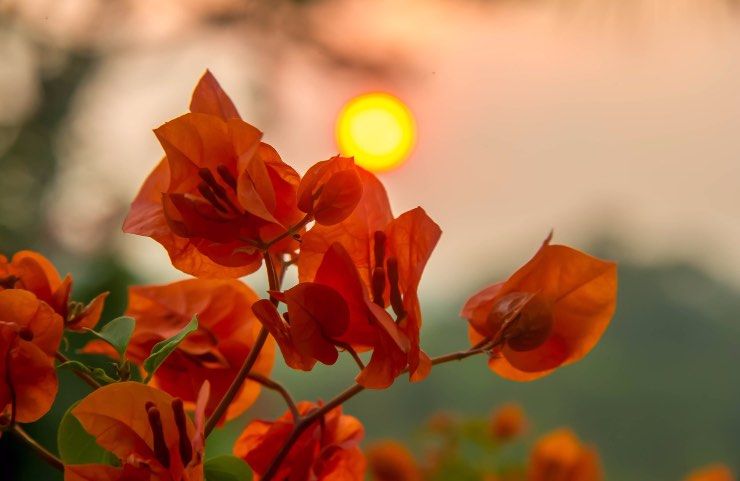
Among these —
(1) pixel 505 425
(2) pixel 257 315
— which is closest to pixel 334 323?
(2) pixel 257 315

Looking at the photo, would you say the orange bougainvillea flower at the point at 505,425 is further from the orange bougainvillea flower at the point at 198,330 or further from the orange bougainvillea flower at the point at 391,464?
the orange bougainvillea flower at the point at 198,330

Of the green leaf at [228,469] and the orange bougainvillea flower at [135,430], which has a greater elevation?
the orange bougainvillea flower at [135,430]

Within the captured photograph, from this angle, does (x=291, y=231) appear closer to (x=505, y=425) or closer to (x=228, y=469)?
(x=228, y=469)

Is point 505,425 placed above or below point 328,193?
below

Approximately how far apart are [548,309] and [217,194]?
12 cm

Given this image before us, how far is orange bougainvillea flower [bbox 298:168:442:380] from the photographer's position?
11.4 inches

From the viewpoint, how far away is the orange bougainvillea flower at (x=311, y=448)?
0.33 metres

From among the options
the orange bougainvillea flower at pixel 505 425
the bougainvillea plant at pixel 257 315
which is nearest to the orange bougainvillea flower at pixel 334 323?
the bougainvillea plant at pixel 257 315

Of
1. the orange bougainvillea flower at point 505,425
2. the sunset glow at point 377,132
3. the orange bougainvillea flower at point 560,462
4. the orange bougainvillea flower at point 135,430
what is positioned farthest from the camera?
the sunset glow at point 377,132

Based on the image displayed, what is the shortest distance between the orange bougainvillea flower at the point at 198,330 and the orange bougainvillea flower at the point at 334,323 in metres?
0.07

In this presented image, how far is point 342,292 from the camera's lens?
0.95ft

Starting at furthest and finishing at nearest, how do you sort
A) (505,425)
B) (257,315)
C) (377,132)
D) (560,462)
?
(377,132), (505,425), (560,462), (257,315)

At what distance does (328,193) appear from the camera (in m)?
0.29

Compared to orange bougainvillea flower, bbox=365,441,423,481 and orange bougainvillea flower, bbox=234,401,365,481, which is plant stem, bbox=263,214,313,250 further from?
orange bougainvillea flower, bbox=365,441,423,481
